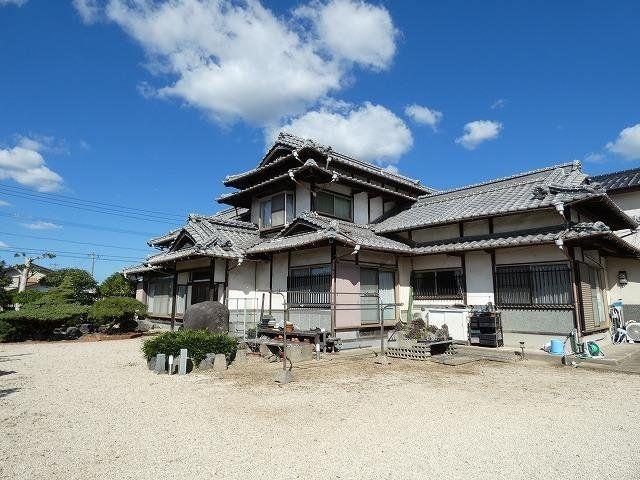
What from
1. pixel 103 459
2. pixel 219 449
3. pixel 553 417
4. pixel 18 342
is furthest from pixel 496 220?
pixel 18 342

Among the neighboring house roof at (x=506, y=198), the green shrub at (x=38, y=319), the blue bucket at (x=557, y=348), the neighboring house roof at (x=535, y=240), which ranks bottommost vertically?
the blue bucket at (x=557, y=348)

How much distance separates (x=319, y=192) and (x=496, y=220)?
22.2 feet

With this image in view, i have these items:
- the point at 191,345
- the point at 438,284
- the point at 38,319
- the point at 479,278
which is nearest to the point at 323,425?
the point at 191,345

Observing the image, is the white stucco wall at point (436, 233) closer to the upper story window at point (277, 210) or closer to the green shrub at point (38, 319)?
the upper story window at point (277, 210)

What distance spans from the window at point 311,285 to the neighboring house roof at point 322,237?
49.6 inches

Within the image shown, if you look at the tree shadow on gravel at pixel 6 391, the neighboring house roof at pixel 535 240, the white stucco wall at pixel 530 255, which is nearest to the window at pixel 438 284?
the neighboring house roof at pixel 535 240

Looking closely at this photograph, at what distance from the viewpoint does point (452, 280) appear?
582 inches

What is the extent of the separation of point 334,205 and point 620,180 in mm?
16389

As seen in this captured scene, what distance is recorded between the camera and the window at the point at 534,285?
1212 cm

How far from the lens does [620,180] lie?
2139 cm

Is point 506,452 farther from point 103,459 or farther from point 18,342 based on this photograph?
point 18,342

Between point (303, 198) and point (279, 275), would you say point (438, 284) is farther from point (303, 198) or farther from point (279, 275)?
point (303, 198)

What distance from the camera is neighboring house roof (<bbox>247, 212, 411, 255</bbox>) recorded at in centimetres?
1269

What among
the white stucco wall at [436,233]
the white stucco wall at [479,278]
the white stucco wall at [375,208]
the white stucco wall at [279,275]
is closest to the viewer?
the white stucco wall at [479,278]
